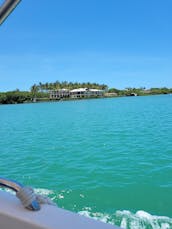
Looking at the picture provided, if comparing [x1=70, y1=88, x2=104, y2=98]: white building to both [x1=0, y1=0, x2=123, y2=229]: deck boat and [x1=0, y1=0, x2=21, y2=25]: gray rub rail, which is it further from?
[x1=0, y1=0, x2=21, y2=25]: gray rub rail

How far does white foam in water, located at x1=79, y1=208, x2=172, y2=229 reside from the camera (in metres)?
2.94

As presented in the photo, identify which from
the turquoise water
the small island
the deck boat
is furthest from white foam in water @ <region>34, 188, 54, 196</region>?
the small island

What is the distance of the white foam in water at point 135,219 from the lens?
2936mm

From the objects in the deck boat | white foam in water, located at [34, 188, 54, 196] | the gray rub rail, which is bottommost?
white foam in water, located at [34, 188, 54, 196]

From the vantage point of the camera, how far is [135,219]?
3.13m

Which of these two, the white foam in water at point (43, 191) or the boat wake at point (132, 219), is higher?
the boat wake at point (132, 219)

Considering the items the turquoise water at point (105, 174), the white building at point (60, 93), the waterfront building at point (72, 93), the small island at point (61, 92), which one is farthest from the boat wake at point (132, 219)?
the white building at point (60, 93)

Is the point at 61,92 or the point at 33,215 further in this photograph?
the point at 61,92

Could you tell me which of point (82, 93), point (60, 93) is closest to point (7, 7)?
point (82, 93)

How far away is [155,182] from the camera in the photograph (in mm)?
4531

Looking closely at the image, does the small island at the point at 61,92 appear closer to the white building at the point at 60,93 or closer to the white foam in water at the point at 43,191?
the white building at the point at 60,93

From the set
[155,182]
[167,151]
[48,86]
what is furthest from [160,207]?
[48,86]

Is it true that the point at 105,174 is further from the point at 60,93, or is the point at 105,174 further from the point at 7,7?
the point at 60,93

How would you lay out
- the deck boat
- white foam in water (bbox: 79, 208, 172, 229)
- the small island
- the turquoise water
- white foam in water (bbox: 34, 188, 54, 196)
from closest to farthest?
the deck boat
white foam in water (bbox: 79, 208, 172, 229)
the turquoise water
white foam in water (bbox: 34, 188, 54, 196)
the small island
